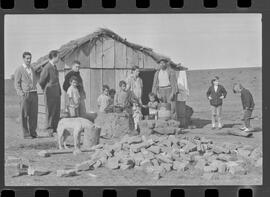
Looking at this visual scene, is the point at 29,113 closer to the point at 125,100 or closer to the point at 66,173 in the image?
the point at 66,173

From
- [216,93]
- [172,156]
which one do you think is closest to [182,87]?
[216,93]

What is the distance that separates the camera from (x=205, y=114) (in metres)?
5.57

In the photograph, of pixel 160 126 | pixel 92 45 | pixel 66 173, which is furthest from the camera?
pixel 160 126

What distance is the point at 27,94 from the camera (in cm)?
554

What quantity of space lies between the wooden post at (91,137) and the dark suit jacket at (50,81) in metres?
0.49

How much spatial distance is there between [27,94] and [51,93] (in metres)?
0.24

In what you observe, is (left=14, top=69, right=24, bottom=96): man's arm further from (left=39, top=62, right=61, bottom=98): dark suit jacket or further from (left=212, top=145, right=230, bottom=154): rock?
(left=212, top=145, right=230, bottom=154): rock

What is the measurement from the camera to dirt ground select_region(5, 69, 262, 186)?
5441 millimetres

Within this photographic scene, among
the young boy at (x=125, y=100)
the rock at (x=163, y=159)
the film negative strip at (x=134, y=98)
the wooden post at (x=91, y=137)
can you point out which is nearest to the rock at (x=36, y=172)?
the film negative strip at (x=134, y=98)

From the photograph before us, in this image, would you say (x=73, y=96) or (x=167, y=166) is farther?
(x=73, y=96)

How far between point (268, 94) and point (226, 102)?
0.43 meters

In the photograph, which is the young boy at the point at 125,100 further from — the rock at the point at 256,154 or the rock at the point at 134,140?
the rock at the point at 256,154

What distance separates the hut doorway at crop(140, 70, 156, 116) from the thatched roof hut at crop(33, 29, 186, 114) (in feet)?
0.08
